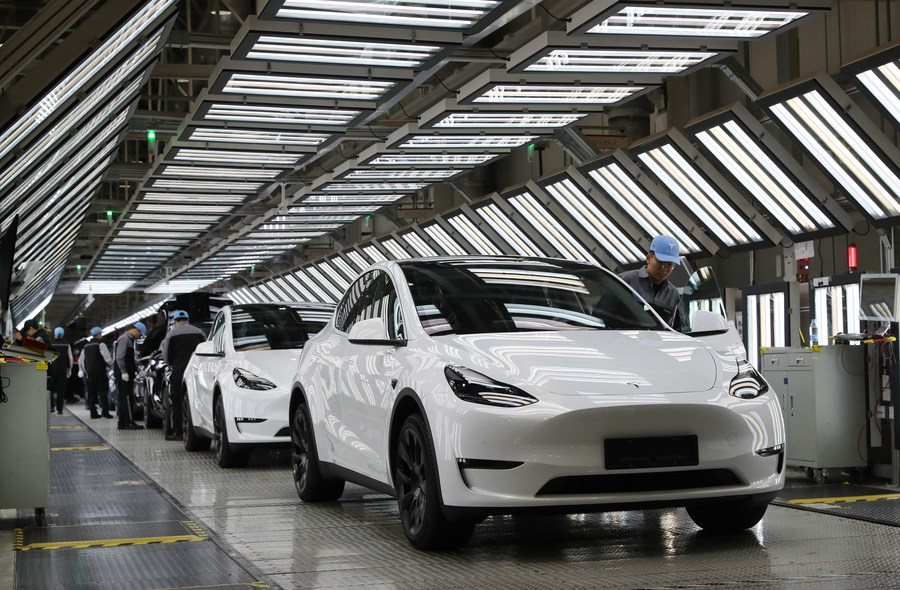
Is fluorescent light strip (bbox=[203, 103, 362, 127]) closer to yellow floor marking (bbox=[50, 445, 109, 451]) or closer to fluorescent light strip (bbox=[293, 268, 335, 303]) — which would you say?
yellow floor marking (bbox=[50, 445, 109, 451])

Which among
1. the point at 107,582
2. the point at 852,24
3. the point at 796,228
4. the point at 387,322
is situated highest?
the point at 852,24

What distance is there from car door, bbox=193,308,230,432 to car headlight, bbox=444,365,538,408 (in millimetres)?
6482

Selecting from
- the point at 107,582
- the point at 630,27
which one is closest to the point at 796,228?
the point at 630,27

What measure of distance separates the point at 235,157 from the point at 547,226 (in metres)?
8.02

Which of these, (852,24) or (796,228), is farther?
(796,228)

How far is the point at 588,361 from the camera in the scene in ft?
19.0

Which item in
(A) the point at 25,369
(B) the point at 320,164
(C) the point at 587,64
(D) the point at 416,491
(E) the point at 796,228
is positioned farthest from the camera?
(B) the point at 320,164

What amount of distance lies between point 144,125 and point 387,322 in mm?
12616

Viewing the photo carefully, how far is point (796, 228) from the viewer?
16.5 metres

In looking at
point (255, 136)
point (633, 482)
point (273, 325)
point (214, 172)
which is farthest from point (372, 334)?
point (214, 172)

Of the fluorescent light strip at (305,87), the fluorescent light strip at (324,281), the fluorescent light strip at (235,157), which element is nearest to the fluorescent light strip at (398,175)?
the fluorescent light strip at (235,157)

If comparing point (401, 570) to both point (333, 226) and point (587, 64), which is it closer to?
point (587, 64)

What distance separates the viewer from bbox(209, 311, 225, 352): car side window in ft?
39.6

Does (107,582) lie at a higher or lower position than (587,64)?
lower
